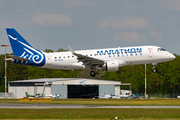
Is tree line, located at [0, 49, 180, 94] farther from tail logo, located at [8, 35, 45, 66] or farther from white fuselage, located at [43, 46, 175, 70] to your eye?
white fuselage, located at [43, 46, 175, 70]

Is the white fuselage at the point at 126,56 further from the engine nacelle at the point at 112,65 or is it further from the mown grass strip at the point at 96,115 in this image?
the mown grass strip at the point at 96,115

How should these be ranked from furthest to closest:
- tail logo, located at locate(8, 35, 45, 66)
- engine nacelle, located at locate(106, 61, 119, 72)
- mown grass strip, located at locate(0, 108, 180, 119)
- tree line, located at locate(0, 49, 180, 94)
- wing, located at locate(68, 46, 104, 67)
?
tree line, located at locate(0, 49, 180, 94), tail logo, located at locate(8, 35, 45, 66), engine nacelle, located at locate(106, 61, 119, 72), wing, located at locate(68, 46, 104, 67), mown grass strip, located at locate(0, 108, 180, 119)

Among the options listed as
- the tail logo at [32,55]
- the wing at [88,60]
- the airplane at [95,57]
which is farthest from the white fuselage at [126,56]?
the tail logo at [32,55]

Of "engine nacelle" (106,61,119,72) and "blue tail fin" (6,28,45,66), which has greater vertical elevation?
"blue tail fin" (6,28,45,66)

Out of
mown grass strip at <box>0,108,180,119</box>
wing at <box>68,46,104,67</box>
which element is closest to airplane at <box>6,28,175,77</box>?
wing at <box>68,46,104,67</box>

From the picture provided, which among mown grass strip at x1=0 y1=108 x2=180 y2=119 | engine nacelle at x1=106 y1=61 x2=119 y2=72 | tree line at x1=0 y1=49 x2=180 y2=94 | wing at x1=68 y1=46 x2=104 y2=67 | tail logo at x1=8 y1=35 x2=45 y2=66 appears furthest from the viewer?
tree line at x1=0 y1=49 x2=180 y2=94

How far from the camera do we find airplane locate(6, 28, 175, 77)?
5294cm

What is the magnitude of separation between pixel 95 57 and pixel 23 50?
13869mm

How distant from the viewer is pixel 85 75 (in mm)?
143250

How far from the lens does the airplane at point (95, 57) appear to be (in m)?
52.9

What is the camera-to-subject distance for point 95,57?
5450 centimetres

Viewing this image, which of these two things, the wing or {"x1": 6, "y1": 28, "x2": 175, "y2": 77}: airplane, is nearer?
the wing

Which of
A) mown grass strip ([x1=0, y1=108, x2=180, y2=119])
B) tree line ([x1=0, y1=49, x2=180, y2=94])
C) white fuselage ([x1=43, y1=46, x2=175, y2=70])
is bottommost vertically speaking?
mown grass strip ([x1=0, y1=108, x2=180, y2=119])

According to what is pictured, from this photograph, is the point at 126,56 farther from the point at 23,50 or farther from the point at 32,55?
the point at 23,50
